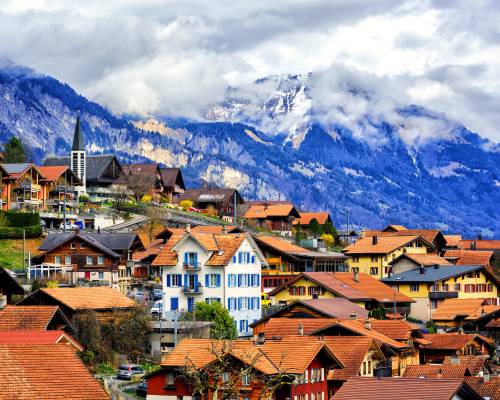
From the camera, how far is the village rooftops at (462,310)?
374 ft

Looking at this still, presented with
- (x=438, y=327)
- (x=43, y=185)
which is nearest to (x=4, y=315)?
(x=438, y=327)

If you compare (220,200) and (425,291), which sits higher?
(220,200)

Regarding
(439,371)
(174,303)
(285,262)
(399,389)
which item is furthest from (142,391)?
(285,262)

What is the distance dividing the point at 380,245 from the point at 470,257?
48.0ft

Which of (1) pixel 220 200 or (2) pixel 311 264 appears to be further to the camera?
(1) pixel 220 200

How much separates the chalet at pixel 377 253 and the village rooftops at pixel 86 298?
173 ft

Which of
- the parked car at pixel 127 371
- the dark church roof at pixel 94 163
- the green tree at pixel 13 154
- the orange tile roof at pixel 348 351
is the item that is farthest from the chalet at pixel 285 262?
the dark church roof at pixel 94 163

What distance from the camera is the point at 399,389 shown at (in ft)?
178

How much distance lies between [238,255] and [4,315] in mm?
31525

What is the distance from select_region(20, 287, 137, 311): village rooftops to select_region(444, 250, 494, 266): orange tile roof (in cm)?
6647

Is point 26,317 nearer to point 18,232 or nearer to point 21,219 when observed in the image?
point 18,232

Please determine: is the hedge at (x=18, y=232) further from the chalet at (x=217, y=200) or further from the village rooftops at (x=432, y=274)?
the chalet at (x=217, y=200)

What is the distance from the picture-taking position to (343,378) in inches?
2921

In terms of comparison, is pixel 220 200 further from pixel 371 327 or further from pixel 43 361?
pixel 43 361
